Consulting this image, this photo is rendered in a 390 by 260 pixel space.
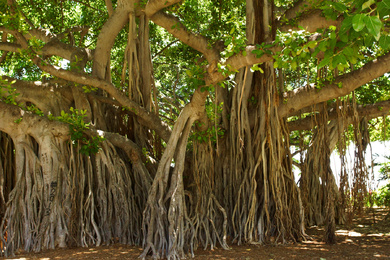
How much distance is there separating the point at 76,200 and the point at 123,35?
376cm

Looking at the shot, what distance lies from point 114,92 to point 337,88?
9.34 ft

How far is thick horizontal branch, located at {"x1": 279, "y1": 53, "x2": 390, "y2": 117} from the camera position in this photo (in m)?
4.78

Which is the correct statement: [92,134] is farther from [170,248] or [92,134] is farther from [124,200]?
[170,248]

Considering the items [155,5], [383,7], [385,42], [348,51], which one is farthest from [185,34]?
[383,7]

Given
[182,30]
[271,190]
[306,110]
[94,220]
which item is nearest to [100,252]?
[94,220]

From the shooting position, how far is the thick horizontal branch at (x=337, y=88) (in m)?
4.78

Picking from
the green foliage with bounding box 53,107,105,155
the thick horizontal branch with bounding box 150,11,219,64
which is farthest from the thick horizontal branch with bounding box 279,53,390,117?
the green foliage with bounding box 53,107,105,155

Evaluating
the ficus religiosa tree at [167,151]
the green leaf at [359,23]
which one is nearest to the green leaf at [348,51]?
the green leaf at [359,23]

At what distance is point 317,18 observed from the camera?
17.7 feet

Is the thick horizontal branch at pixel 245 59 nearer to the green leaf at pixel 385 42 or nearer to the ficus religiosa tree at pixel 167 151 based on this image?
the ficus religiosa tree at pixel 167 151

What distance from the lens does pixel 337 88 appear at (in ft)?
16.3

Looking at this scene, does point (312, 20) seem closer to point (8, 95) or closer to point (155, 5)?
point (155, 5)

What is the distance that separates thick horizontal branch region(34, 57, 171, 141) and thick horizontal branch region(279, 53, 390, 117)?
1661 mm

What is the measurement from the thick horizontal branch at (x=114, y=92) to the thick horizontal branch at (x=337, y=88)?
1661 millimetres
